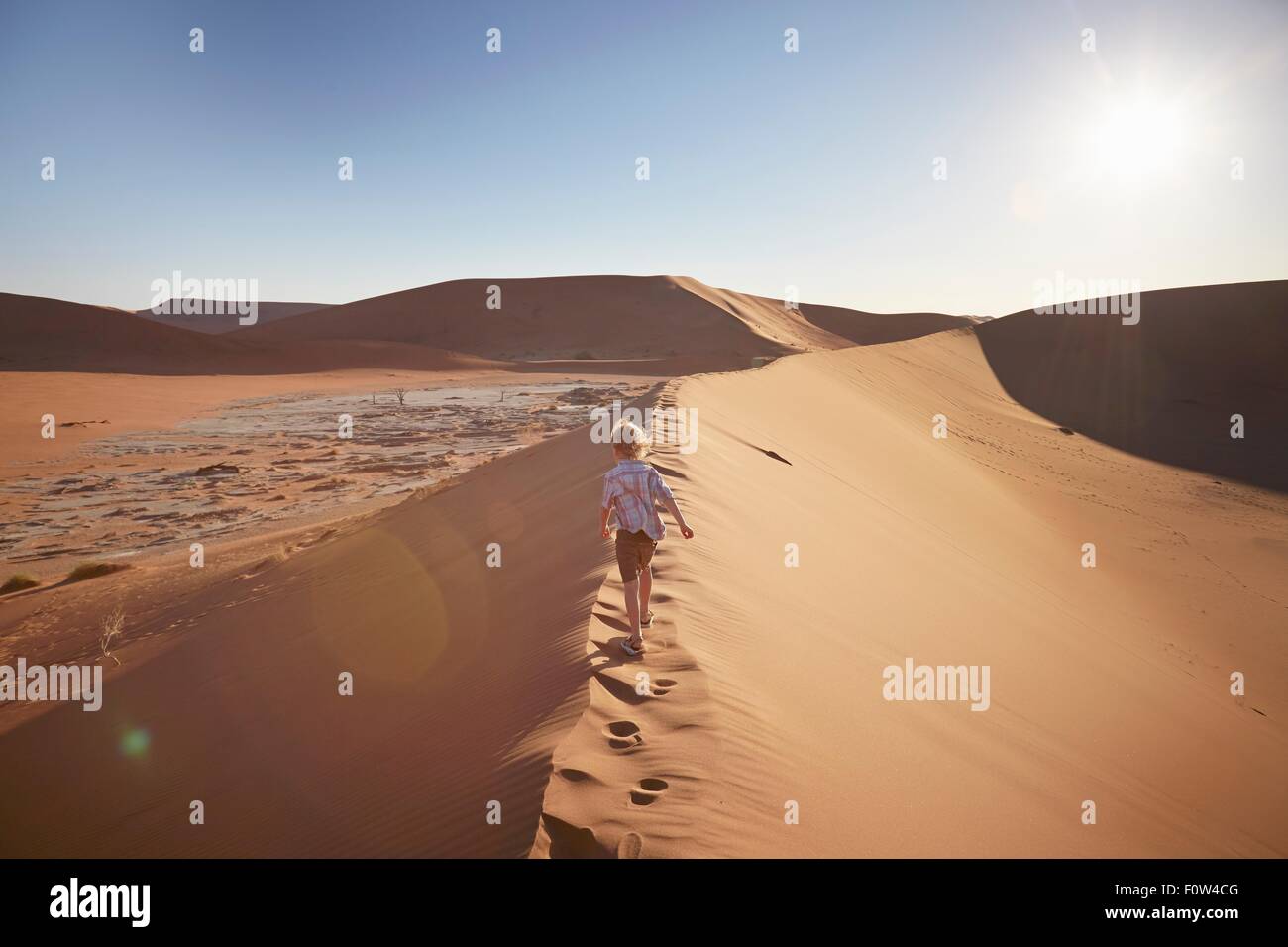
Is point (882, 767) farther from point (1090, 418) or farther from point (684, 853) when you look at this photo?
point (1090, 418)

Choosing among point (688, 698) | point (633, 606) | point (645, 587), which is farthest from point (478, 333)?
point (688, 698)

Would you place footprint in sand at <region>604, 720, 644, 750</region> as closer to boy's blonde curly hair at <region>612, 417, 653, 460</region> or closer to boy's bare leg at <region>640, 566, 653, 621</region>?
boy's bare leg at <region>640, 566, 653, 621</region>

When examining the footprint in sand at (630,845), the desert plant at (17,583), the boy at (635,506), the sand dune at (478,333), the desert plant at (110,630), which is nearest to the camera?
the footprint in sand at (630,845)

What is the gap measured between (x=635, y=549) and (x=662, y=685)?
2.38 feet

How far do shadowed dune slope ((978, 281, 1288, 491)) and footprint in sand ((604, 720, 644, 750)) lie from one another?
1940 centimetres

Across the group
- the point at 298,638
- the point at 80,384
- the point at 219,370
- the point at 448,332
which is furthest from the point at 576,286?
the point at 298,638

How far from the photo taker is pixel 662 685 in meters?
3.31

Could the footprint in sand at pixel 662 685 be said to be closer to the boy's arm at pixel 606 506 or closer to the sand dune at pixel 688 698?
the sand dune at pixel 688 698

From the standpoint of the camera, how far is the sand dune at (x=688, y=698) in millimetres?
2748

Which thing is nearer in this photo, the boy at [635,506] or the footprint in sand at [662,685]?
the footprint in sand at [662,685]

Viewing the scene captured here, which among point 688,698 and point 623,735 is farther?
point 688,698

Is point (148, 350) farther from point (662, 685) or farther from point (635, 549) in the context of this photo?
point (662, 685)

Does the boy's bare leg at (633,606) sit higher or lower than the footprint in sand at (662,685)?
higher

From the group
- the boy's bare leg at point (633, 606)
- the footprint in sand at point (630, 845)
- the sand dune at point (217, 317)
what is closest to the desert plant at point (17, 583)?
the boy's bare leg at point (633, 606)
